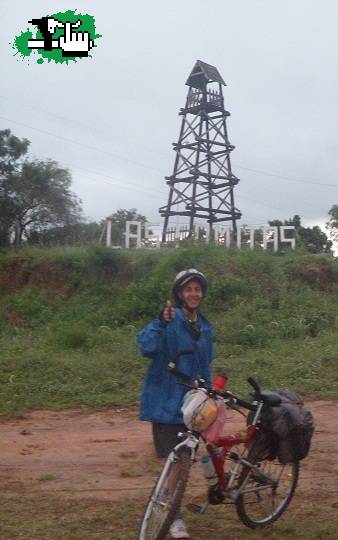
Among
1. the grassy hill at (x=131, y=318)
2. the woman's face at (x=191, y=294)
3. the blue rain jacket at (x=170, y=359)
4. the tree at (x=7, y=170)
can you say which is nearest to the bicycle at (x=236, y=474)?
the blue rain jacket at (x=170, y=359)

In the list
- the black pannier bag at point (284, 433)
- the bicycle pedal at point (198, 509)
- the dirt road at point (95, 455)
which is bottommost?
the dirt road at point (95, 455)

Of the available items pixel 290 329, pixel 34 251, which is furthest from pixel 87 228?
pixel 290 329

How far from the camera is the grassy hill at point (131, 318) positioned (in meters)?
8.70

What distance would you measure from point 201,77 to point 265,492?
2564cm

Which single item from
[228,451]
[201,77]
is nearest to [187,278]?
[228,451]

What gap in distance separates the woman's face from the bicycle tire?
1.09 metres

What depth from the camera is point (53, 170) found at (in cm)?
2109

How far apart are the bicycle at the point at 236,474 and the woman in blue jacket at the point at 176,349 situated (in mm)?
513

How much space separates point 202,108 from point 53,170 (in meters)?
8.33

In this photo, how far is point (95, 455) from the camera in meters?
5.70

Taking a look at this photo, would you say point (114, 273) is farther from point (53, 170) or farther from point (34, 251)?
point (53, 170)

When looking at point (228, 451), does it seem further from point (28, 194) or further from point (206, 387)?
point (28, 194)

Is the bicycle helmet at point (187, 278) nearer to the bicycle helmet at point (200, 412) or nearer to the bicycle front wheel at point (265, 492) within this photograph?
the bicycle helmet at point (200, 412)

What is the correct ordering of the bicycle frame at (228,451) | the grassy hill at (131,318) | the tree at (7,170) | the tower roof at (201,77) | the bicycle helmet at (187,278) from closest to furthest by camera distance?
1. the bicycle frame at (228,451)
2. the bicycle helmet at (187,278)
3. the grassy hill at (131,318)
4. the tree at (7,170)
5. the tower roof at (201,77)
